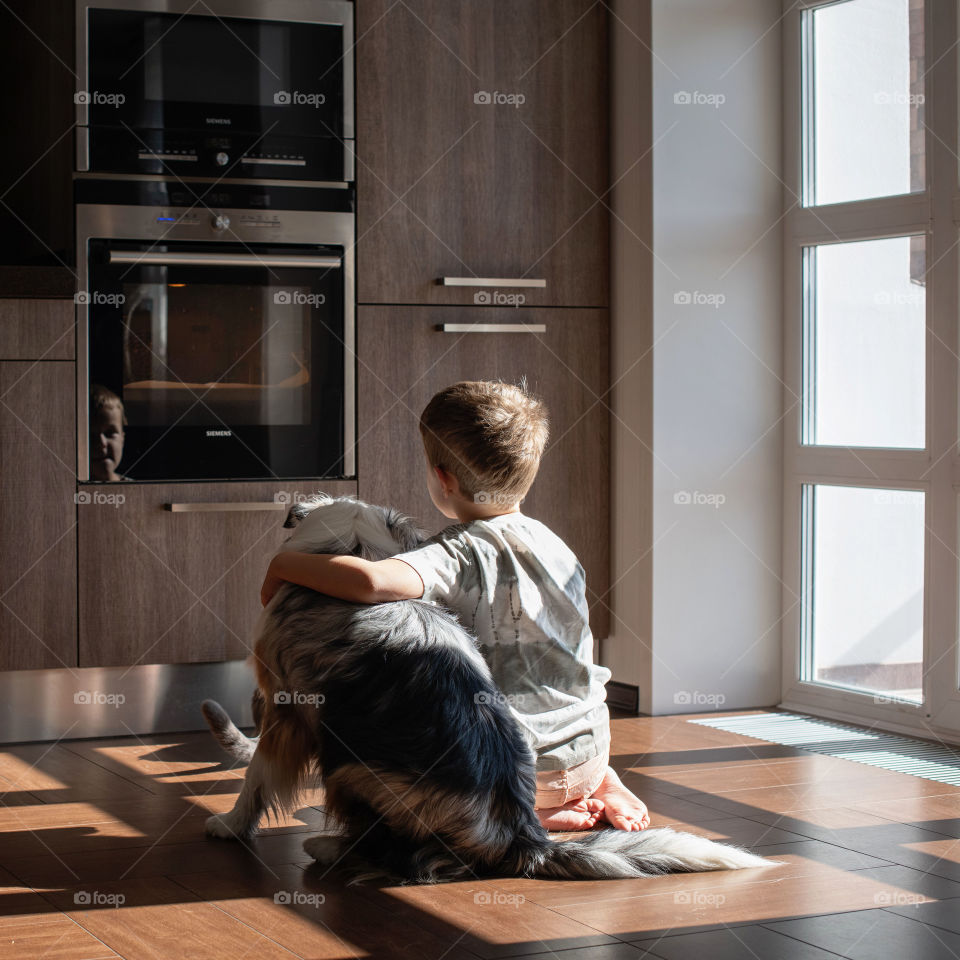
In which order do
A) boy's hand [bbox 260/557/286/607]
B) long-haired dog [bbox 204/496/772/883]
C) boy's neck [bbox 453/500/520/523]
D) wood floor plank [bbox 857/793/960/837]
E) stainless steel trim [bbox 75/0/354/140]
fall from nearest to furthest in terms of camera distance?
long-haired dog [bbox 204/496/772/883] < boy's hand [bbox 260/557/286/607] < boy's neck [bbox 453/500/520/523] < wood floor plank [bbox 857/793/960/837] < stainless steel trim [bbox 75/0/354/140]

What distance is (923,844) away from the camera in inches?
95.0

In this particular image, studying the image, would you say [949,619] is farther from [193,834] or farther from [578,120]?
[193,834]

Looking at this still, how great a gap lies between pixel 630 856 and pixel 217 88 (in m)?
2.27

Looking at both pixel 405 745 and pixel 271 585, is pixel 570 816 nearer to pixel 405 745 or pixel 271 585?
pixel 405 745

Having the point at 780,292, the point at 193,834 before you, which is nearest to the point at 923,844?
the point at 193,834

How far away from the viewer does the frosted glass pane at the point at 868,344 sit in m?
3.50

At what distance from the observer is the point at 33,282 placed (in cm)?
324

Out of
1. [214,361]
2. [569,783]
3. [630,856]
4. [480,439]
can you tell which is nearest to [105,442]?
[214,361]

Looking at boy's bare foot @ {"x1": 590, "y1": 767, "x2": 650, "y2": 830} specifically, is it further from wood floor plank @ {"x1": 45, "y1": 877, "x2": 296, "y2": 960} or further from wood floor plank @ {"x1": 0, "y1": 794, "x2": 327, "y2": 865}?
wood floor plank @ {"x1": 45, "y1": 877, "x2": 296, "y2": 960}

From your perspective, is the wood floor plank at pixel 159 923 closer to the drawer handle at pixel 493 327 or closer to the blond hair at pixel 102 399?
the blond hair at pixel 102 399

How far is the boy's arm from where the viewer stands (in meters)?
2.14

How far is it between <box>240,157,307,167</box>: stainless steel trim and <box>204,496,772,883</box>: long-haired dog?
154 centimetres

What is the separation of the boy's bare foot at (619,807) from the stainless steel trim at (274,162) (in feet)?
6.04

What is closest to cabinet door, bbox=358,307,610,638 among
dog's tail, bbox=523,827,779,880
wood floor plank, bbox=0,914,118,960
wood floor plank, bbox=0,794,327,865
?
wood floor plank, bbox=0,794,327,865
